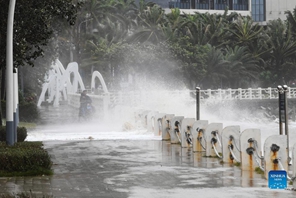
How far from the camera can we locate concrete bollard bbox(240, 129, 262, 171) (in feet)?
53.4

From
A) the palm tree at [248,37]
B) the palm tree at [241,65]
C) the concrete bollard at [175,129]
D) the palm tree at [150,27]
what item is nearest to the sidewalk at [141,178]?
the concrete bollard at [175,129]

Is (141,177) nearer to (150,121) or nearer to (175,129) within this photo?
(175,129)

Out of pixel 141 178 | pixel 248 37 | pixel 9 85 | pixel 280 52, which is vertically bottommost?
pixel 141 178

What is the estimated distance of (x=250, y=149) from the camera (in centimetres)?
→ 1648

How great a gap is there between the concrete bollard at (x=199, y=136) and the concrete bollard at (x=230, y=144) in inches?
120

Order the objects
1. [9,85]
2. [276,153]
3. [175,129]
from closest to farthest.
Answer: [276,153]
[9,85]
[175,129]

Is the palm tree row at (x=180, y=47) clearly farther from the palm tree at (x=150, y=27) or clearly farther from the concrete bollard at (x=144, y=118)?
the concrete bollard at (x=144, y=118)

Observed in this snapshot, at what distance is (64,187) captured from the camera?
1340 cm

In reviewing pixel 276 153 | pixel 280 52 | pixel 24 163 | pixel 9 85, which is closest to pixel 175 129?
pixel 9 85

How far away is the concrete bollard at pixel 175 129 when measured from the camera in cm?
2442

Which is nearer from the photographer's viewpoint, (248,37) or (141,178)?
(141,178)

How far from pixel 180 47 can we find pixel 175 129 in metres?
64.8

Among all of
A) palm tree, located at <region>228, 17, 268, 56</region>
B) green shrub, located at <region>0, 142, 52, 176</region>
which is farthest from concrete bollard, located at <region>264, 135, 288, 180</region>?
palm tree, located at <region>228, 17, 268, 56</region>

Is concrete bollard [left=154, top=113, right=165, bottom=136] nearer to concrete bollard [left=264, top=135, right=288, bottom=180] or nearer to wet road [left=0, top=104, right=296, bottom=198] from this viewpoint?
wet road [left=0, top=104, right=296, bottom=198]
